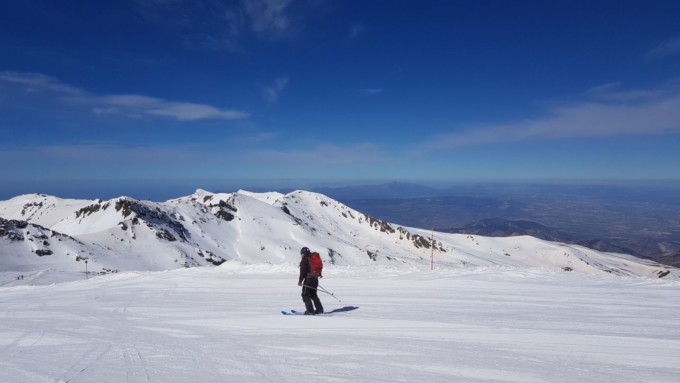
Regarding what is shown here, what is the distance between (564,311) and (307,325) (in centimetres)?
801

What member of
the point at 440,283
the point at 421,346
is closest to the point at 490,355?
the point at 421,346

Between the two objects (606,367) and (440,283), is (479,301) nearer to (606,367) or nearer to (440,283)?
(440,283)

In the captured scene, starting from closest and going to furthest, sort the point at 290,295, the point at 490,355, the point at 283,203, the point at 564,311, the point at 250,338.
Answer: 1. the point at 490,355
2. the point at 250,338
3. the point at 564,311
4. the point at 290,295
5. the point at 283,203

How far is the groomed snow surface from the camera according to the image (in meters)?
6.89

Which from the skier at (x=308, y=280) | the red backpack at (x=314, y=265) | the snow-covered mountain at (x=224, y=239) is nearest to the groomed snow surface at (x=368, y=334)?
the skier at (x=308, y=280)

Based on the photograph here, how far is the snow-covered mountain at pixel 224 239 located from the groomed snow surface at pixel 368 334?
20351mm

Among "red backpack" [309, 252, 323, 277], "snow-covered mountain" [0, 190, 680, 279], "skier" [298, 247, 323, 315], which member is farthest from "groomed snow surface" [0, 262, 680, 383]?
"snow-covered mountain" [0, 190, 680, 279]

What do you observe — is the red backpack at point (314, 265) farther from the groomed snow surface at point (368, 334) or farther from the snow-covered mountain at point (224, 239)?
the snow-covered mountain at point (224, 239)

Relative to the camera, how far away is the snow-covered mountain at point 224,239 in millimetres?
65688

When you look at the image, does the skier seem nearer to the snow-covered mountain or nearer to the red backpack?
the red backpack

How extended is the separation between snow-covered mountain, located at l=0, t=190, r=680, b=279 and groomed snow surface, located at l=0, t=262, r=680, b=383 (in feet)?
66.8

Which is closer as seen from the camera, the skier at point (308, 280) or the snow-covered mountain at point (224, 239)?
the skier at point (308, 280)

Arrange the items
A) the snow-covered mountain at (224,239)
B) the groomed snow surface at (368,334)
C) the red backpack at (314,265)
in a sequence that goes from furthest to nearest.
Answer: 1. the snow-covered mountain at (224,239)
2. the red backpack at (314,265)
3. the groomed snow surface at (368,334)

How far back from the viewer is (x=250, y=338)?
30.3 feet
